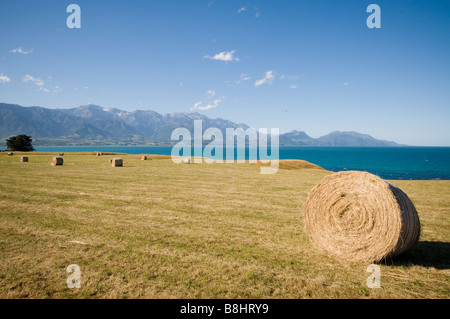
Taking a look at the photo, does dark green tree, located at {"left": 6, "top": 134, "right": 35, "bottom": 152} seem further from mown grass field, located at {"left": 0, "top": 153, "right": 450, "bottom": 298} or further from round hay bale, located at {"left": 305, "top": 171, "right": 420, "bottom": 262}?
round hay bale, located at {"left": 305, "top": 171, "right": 420, "bottom": 262}

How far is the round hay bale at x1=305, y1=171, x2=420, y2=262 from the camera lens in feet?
21.0

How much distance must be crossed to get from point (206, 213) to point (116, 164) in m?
26.9

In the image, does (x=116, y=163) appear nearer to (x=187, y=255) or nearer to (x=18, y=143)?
(x=187, y=255)

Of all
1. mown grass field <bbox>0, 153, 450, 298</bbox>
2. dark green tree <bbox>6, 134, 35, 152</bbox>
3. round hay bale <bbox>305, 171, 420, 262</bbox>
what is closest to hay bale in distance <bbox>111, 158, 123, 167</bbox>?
mown grass field <bbox>0, 153, 450, 298</bbox>

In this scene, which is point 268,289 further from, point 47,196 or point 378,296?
point 47,196

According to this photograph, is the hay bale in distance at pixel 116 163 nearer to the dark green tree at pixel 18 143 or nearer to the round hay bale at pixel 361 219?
the round hay bale at pixel 361 219

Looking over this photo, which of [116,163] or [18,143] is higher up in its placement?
[18,143]

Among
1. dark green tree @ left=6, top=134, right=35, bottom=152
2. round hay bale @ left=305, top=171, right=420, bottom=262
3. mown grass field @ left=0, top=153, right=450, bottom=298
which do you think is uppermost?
dark green tree @ left=6, top=134, right=35, bottom=152

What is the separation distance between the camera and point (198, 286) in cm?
534

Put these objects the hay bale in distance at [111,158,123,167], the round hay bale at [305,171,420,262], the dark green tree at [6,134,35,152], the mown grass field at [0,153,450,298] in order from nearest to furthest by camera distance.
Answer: the mown grass field at [0,153,450,298] → the round hay bale at [305,171,420,262] → the hay bale in distance at [111,158,123,167] → the dark green tree at [6,134,35,152]

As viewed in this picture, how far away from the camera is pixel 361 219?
689 cm

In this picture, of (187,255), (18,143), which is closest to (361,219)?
(187,255)
